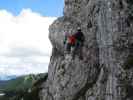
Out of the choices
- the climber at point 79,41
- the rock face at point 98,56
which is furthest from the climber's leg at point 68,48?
the climber at point 79,41

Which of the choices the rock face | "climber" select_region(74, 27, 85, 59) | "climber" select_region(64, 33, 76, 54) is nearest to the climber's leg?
"climber" select_region(64, 33, 76, 54)

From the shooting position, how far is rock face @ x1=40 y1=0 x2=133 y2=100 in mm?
39562

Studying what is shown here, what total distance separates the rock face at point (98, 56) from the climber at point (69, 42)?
1.05 m

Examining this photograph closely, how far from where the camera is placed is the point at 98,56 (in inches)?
1754

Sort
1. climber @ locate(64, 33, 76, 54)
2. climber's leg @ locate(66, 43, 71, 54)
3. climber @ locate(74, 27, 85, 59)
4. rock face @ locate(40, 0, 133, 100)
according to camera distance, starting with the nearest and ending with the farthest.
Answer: rock face @ locate(40, 0, 133, 100)
climber @ locate(74, 27, 85, 59)
climber @ locate(64, 33, 76, 54)
climber's leg @ locate(66, 43, 71, 54)

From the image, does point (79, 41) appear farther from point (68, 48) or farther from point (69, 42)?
point (68, 48)

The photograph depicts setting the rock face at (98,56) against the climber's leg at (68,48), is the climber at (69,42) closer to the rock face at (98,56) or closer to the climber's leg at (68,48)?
the climber's leg at (68,48)

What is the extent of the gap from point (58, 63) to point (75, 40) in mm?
7835

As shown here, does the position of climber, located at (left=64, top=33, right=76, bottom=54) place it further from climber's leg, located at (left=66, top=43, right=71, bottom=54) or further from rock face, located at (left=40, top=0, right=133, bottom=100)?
rock face, located at (left=40, top=0, right=133, bottom=100)

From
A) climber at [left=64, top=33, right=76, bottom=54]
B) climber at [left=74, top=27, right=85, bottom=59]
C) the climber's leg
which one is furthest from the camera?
the climber's leg

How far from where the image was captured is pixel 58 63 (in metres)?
54.1

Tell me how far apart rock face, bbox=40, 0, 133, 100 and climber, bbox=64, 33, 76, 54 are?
3.43 ft

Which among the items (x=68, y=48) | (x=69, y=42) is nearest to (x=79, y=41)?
(x=69, y=42)

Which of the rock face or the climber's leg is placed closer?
the rock face
